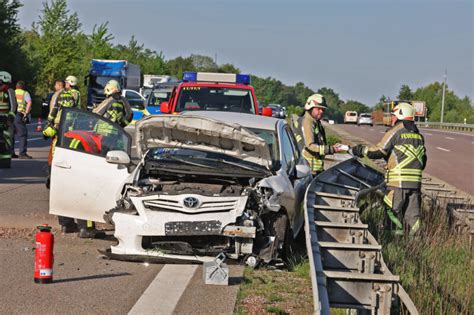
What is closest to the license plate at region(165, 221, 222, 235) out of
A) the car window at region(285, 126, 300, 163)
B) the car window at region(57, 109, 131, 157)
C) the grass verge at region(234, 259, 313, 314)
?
the grass verge at region(234, 259, 313, 314)

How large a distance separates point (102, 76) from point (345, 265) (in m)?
43.6

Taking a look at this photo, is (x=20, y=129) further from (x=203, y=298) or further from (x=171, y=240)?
(x=203, y=298)

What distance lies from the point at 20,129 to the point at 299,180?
12283 mm

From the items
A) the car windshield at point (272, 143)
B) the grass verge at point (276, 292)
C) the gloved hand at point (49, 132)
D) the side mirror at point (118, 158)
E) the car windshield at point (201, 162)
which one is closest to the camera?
the grass verge at point (276, 292)

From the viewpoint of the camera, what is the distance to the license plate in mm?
9031

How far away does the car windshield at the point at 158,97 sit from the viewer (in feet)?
90.8

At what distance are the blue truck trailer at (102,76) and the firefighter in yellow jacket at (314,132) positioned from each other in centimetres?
3676

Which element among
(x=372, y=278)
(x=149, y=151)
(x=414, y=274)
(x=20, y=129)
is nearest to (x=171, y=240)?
(x=149, y=151)

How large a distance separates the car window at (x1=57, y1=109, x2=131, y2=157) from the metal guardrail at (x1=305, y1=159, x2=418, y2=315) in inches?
88.9

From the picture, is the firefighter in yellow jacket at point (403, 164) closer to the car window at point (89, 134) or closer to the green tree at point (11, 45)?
the car window at point (89, 134)

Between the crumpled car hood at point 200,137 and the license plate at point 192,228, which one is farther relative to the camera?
the crumpled car hood at point 200,137

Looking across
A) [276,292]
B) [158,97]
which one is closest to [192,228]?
[276,292]

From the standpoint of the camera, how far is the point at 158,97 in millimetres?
28375

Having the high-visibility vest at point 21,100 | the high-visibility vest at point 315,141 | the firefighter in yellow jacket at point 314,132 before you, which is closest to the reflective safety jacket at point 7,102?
the high-visibility vest at point 21,100
